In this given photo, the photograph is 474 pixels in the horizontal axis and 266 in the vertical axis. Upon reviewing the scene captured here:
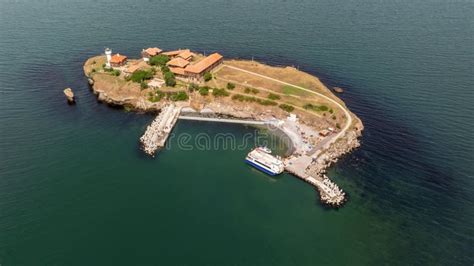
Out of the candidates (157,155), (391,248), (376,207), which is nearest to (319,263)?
(391,248)

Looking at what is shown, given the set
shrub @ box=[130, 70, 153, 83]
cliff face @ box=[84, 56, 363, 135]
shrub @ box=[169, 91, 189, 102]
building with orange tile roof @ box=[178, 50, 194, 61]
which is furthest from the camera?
building with orange tile roof @ box=[178, 50, 194, 61]

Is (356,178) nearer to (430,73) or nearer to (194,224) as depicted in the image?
(194,224)

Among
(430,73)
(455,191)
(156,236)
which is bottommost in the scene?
(156,236)

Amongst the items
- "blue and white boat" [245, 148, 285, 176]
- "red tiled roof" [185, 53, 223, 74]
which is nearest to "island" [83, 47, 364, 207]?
"red tiled roof" [185, 53, 223, 74]

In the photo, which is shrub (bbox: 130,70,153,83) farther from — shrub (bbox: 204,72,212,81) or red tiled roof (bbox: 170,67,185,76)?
shrub (bbox: 204,72,212,81)

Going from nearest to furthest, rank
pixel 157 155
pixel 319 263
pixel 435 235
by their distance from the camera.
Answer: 1. pixel 319 263
2. pixel 435 235
3. pixel 157 155

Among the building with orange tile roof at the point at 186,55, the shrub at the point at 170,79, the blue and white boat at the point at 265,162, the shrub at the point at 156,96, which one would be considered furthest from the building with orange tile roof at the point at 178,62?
the blue and white boat at the point at 265,162

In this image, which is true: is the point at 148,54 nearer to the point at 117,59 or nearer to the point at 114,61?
the point at 117,59

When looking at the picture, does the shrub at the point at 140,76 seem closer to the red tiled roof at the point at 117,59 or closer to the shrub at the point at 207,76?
the red tiled roof at the point at 117,59
